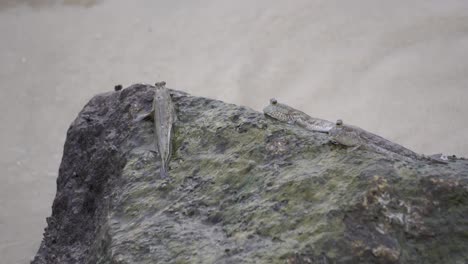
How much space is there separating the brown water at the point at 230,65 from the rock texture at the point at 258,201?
2.11 meters

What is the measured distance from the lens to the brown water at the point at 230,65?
14.9 feet

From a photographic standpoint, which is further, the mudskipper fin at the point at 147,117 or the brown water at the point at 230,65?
the brown water at the point at 230,65

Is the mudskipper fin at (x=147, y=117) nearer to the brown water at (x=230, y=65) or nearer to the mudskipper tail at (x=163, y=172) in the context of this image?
the mudskipper tail at (x=163, y=172)

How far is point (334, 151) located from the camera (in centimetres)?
211

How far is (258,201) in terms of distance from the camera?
1.98m

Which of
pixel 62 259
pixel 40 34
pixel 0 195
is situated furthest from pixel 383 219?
pixel 40 34

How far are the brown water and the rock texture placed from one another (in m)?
2.11

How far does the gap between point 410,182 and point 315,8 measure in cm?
403

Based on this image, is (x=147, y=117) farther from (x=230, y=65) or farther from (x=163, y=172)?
(x=230, y=65)

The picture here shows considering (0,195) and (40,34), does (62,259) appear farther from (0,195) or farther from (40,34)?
(40,34)

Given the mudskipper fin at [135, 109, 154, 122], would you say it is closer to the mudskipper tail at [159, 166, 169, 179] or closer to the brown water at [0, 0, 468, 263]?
the mudskipper tail at [159, 166, 169, 179]

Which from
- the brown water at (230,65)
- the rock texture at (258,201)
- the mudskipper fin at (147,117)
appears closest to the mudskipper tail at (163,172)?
the rock texture at (258,201)

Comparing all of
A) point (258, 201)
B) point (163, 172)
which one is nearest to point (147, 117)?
point (163, 172)

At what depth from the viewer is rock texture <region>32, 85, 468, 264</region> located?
180cm
